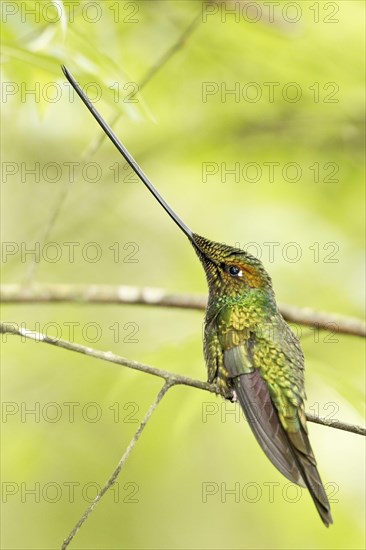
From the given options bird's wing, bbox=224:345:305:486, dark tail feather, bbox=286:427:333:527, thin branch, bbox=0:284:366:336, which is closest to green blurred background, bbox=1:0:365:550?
thin branch, bbox=0:284:366:336

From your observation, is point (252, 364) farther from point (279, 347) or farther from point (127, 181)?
point (127, 181)

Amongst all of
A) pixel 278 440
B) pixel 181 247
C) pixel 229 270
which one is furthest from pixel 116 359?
pixel 181 247

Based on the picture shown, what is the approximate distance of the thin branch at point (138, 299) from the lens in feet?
12.8

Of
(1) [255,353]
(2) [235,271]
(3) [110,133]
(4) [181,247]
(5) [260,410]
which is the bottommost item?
(5) [260,410]

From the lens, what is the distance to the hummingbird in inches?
106

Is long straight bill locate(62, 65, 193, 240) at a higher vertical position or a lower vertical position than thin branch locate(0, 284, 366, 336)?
higher

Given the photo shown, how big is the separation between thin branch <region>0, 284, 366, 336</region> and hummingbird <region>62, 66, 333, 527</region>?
0.65 metres

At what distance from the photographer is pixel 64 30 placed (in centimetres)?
298

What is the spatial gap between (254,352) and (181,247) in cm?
306

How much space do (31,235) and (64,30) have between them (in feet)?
12.5

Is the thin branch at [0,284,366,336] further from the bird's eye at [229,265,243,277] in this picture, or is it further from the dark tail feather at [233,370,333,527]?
the dark tail feather at [233,370,333,527]

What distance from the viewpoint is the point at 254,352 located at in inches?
122

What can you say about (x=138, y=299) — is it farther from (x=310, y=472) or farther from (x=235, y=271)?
(x=310, y=472)

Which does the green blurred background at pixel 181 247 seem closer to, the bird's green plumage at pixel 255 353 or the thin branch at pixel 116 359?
the bird's green plumage at pixel 255 353
